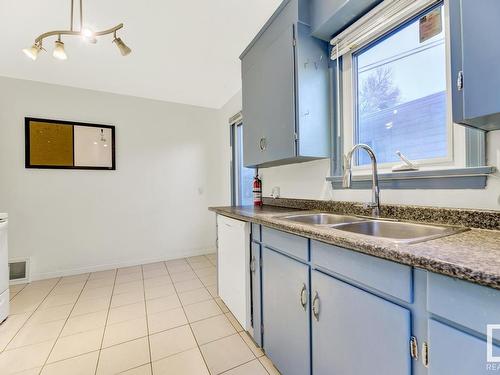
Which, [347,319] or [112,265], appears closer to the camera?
[347,319]

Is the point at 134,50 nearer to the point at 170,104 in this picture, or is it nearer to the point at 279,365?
the point at 170,104

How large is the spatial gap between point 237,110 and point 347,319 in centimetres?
287

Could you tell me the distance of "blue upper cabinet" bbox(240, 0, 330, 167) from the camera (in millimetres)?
1518

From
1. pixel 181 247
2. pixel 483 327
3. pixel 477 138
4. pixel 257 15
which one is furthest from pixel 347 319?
pixel 181 247

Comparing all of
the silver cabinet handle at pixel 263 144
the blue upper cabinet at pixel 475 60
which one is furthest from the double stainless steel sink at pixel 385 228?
the silver cabinet handle at pixel 263 144

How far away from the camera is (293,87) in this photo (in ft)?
5.04

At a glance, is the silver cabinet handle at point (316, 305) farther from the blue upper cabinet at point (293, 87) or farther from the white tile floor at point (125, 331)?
the blue upper cabinet at point (293, 87)

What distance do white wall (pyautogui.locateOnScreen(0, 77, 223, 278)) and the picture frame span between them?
8cm

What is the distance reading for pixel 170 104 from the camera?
3.49 m

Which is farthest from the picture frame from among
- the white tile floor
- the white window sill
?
the white window sill

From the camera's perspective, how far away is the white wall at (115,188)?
2.66 metres

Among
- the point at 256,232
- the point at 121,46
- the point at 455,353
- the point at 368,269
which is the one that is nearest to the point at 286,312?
the point at 256,232

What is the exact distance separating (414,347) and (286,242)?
2.06ft

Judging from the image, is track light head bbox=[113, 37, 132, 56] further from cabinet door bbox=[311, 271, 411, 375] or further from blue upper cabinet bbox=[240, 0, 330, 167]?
cabinet door bbox=[311, 271, 411, 375]
